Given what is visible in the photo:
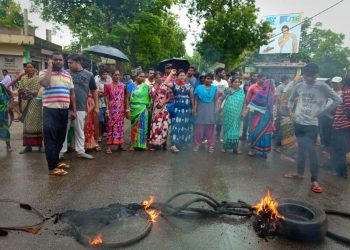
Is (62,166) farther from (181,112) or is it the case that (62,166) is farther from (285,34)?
(285,34)

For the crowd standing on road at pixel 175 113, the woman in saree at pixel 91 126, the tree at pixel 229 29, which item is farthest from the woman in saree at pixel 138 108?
the tree at pixel 229 29

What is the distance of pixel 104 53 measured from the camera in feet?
31.3

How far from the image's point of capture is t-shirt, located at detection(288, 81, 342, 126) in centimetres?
524

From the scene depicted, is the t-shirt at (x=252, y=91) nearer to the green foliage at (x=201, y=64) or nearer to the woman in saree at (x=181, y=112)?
the woman in saree at (x=181, y=112)

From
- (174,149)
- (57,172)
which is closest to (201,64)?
(174,149)

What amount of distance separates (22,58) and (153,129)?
19.9 metres

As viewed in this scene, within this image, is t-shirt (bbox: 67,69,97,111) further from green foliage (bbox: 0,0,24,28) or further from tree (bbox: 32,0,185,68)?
green foliage (bbox: 0,0,24,28)

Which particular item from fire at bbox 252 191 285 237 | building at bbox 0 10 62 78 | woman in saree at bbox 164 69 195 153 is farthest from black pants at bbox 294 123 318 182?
building at bbox 0 10 62 78

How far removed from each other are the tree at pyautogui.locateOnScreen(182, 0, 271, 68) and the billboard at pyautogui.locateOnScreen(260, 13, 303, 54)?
40.4ft

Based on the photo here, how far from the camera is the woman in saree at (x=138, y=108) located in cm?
700

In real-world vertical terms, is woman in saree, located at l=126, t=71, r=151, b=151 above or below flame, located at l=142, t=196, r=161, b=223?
above

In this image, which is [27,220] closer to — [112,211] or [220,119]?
[112,211]

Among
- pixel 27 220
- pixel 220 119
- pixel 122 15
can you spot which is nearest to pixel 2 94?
pixel 27 220

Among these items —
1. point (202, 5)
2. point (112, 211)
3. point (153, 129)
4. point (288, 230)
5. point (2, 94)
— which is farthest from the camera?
point (202, 5)
